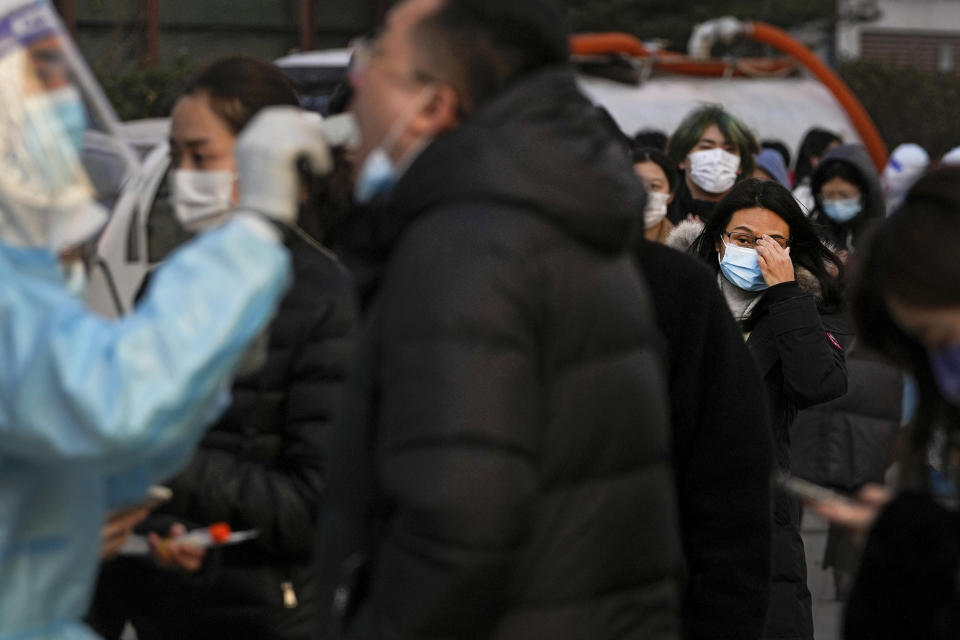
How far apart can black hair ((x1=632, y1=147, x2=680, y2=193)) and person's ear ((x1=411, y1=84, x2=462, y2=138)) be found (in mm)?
5020

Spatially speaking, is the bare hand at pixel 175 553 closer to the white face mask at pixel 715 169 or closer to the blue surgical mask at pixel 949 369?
the blue surgical mask at pixel 949 369

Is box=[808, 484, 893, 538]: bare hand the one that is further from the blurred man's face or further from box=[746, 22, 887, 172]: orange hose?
box=[746, 22, 887, 172]: orange hose

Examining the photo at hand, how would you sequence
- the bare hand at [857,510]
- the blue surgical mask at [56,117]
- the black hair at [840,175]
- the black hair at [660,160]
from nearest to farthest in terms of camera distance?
the blue surgical mask at [56,117] → the bare hand at [857,510] → the black hair at [660,160] → the black hair at [840,175]

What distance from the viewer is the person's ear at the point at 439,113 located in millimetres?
2477

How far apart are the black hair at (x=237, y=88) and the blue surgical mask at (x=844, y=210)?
570 cm

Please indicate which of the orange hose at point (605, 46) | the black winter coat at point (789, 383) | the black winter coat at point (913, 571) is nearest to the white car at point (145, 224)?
the black winter coat at point (789, 383)

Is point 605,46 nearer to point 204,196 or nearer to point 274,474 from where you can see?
point 204,196

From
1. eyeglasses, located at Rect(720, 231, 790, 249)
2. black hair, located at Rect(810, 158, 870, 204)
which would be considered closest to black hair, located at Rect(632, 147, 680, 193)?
A: black hair, located at Rect(810, 158, 870, 204)

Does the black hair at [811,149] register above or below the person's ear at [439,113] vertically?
below

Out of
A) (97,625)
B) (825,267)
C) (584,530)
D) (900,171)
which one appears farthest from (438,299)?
(900,171)

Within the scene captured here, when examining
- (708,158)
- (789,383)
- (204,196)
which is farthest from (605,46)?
(204,196)

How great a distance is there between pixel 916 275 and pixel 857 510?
1.21 ft

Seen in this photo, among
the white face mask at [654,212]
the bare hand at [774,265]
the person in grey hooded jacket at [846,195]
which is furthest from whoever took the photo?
the person in grey hooded jacket at [846,195]

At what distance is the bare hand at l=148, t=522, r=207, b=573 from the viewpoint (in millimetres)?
3086
